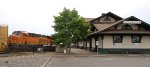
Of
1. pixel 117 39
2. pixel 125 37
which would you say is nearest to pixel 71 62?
pixel 117 39

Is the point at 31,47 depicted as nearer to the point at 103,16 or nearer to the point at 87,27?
the point at 87,27

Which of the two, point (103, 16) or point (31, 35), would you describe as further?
point (103, 16)

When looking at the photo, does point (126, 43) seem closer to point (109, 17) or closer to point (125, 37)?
point (125, 37)

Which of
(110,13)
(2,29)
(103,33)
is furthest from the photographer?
(110,13)

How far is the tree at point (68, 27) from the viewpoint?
5075 centimetres

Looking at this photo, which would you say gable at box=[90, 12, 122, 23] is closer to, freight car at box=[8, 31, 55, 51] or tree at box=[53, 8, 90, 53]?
freight car at box=[8, 31, 55, 51]

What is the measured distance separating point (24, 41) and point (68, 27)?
6151 millimetres

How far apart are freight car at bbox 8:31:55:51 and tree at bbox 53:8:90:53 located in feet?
13.1

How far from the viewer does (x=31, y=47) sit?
175 feet

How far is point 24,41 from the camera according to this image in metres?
51.2

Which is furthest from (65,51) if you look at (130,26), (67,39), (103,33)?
(130,26)

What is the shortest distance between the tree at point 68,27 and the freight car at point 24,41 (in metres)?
3.98

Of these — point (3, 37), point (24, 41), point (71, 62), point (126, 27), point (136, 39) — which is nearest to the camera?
point (71, 62)

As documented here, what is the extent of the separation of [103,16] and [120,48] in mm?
15116
